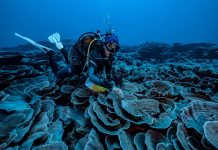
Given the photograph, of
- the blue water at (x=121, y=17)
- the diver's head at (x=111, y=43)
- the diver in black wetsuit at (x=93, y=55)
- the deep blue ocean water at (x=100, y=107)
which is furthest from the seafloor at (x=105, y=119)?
the blue water at (x=121, y=17)

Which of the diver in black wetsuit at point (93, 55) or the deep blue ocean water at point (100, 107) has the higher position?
the diver in black wetsuit at point (93, 55)

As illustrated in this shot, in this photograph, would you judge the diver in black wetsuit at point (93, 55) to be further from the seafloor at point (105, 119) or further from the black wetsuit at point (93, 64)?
the seafloor at point (105, 119)

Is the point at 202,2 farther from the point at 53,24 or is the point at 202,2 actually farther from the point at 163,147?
the point at 163,147

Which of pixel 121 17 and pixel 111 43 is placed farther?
pixel 121 17

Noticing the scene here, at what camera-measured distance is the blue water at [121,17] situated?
110 meters

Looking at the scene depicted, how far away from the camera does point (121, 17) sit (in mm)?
153625

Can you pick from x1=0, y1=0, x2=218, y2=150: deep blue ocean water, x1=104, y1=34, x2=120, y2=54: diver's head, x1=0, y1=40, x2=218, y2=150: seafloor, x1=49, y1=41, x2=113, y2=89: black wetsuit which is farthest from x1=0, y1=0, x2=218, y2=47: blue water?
x1=0, y1=40, x2=218, y2=150: seafloor

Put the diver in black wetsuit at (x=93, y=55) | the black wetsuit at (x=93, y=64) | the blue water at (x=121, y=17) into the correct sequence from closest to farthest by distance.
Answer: the black wetsuit at (x=93, y=64) < the diver in black wetsuit at (x=93, y=55) < the blue water at (x=121, y=17)

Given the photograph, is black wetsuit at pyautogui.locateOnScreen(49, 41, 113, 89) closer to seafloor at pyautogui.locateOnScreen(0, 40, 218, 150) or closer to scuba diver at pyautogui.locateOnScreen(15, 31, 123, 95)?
scuba diver at pyautogui.locateOnScreen(15, 31, 123, 95)

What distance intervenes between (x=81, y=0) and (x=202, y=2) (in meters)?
99.4

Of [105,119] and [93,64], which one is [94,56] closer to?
[93,64]

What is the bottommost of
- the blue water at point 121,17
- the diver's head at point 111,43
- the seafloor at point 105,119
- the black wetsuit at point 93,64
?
the seafloor at point 105,119

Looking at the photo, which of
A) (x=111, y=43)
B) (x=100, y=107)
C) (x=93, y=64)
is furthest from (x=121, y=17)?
(x=100, y=107)

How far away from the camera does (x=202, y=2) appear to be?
434ft
